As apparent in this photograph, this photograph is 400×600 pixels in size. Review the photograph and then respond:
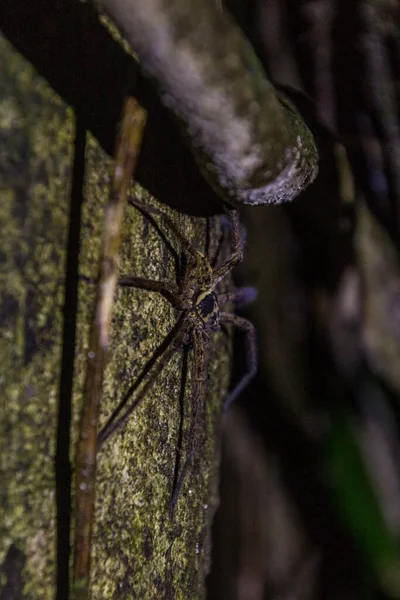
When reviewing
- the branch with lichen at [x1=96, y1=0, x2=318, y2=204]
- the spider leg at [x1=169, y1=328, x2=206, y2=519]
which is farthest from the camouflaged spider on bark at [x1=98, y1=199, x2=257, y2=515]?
the branch with lichen at [x1=96, y1=0, x2=318, y2=204]

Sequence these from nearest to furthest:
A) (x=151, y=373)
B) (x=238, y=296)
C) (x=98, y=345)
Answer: (x=98, y=345), (x=151, y=373), (x=238, y=296)

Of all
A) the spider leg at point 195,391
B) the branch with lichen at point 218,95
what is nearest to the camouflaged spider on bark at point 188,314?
the spider leg at point 195,391

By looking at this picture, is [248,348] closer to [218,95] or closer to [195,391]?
[195,391]

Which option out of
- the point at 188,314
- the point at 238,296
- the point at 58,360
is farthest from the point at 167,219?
the point at 238,296

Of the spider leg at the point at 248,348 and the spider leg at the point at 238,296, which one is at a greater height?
the spider leg at the point at 238,296

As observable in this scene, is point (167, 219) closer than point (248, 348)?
Yes

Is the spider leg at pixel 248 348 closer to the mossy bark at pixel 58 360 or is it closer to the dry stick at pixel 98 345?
the mossy bark at pixel 58 360
